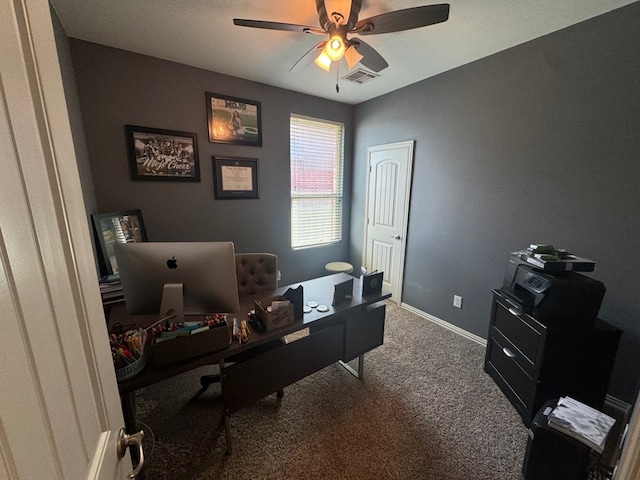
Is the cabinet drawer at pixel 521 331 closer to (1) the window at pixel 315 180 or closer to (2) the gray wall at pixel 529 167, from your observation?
(2) the gray wall at pixel 529 167

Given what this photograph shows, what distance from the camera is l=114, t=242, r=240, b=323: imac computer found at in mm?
1300

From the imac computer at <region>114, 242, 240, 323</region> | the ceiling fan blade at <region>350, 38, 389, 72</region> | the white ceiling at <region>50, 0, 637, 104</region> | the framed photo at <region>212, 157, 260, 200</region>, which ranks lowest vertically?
the imac computer at <region>114, 242, 240, 323</region>

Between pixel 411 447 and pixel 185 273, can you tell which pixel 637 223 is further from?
pixel 185 273

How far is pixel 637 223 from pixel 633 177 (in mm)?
306

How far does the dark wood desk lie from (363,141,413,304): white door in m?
1.46

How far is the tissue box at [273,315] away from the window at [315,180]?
7.15 ft

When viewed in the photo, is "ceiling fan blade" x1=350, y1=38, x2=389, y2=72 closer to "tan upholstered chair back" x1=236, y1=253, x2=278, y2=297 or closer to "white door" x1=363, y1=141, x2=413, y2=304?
"white door" x1=363, y1=141, x2=413, y2=304

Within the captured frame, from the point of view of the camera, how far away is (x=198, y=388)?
6.63 feet

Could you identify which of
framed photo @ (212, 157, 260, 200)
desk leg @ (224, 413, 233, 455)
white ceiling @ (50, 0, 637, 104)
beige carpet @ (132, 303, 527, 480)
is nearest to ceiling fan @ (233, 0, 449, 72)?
white ceiling @ (50, 0, 637, 104)

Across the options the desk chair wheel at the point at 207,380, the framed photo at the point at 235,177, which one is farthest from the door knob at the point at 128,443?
the framed photo at the point at 235,177

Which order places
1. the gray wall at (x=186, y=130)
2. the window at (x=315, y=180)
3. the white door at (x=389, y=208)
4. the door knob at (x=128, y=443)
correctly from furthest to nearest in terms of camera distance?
the window at (x=315, y=180) < the white door at (x=389, y=208) < the gray wall at (x=186, y=130) < the door knob at (x=128, y=443)

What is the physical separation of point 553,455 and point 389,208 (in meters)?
2.65

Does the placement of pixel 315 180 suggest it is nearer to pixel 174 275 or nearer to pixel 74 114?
pixel 74 114

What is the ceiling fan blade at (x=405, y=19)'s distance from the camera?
1.37m
